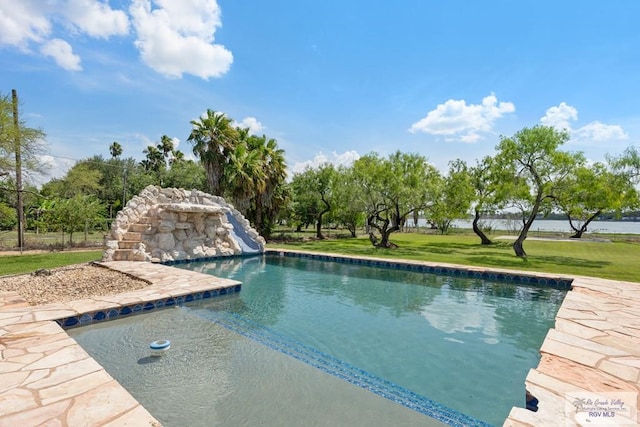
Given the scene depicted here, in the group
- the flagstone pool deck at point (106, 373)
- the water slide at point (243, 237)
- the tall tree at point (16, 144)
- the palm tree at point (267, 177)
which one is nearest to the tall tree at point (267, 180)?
the palm tree at point (267, 177)

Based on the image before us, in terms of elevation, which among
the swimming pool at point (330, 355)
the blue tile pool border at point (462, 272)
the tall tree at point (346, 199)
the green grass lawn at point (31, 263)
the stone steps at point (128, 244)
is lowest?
the swimming pool at point (330, 355)

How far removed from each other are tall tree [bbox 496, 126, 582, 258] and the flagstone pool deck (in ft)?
32.6

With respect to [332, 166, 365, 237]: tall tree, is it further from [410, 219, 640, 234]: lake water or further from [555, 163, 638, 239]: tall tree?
[555, 163, 638, 239]: tall tree

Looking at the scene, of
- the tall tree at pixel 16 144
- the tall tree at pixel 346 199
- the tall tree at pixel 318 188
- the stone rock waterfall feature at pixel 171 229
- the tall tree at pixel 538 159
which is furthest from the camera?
the tall tree at pixel 318 188

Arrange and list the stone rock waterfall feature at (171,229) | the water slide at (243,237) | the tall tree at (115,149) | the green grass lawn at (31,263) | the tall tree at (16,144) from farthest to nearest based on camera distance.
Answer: the tall tree at (115,149) → the water slide at (243,237) → the stone rock waterfall feature at (171,229) → the tall tree at (16,144) → the green grass lawn at (31,263)

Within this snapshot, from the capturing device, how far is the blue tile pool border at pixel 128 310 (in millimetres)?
5098

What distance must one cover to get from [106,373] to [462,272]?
1048 centimetres

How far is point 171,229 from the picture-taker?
12398 millimetres

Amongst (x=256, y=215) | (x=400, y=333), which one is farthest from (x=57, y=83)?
(x=400, y=333)

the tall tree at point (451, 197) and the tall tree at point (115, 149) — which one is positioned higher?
the tall tree at point (115, 149)

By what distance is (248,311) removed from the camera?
21.6 feet

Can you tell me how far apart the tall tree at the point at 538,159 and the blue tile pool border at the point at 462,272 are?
244 inches

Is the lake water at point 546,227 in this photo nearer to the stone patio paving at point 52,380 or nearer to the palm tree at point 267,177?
the palm tree at point 267,177

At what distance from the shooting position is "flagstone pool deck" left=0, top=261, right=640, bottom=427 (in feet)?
8.34
